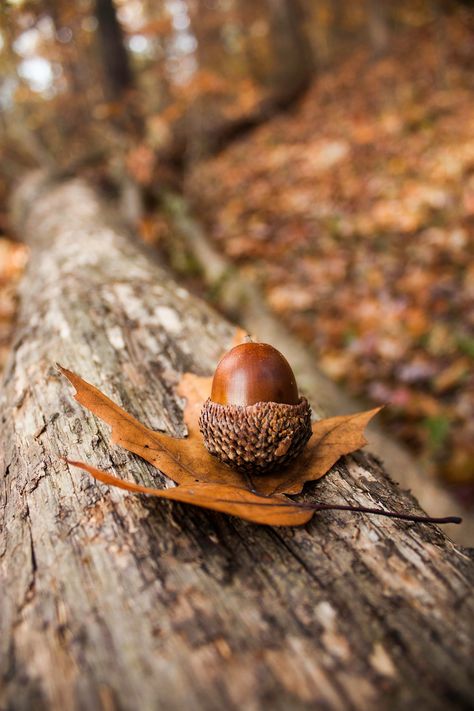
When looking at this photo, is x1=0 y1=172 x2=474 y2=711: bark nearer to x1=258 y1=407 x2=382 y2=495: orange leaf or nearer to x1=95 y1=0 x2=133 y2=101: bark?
x1=258 y1=407 x2=382 y2=495: orange leaf

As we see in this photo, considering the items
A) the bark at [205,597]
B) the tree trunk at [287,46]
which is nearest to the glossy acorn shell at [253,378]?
the bark at [205,597]

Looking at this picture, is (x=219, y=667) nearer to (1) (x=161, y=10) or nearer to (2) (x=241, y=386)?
(2) (x=241, y=386)

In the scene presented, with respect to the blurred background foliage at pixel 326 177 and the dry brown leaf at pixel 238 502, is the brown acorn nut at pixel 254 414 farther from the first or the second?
the blurred background foliage at pixel 326 177

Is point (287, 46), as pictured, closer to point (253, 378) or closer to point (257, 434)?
point (253, 378)

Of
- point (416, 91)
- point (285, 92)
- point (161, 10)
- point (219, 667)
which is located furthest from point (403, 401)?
point (161, 10)

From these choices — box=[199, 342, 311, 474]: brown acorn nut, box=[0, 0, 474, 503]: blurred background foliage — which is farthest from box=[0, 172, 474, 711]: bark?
box=[0, 0, 474, 503]: blurred background foliage

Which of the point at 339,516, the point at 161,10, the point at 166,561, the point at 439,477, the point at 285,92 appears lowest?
the point at 439,477

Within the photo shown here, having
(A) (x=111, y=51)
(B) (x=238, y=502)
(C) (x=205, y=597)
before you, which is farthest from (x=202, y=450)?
(A) (x=111, y=51)
